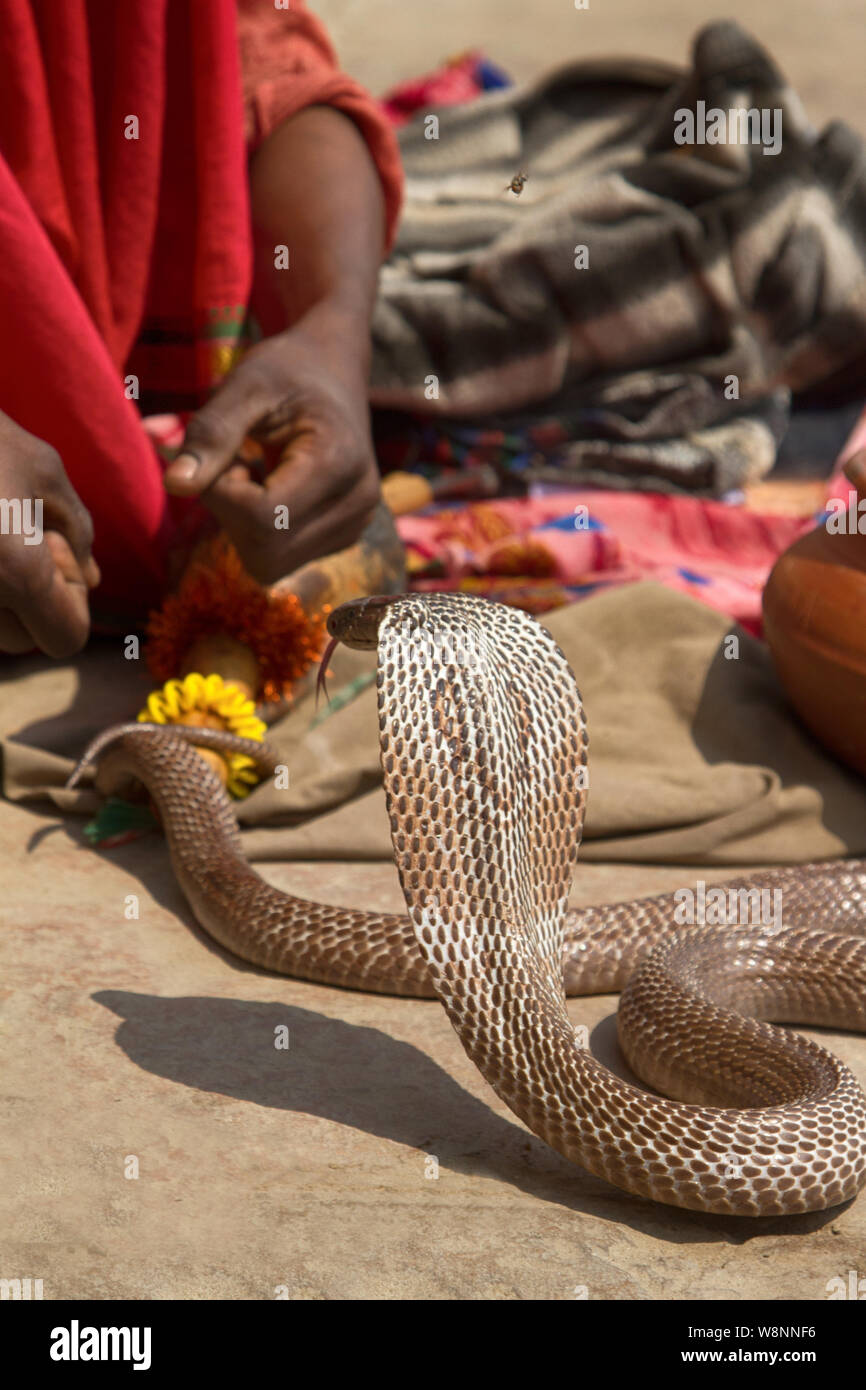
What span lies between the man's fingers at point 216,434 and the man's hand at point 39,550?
0.59 feet

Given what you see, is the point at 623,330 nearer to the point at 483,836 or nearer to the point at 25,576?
the point at 25,576

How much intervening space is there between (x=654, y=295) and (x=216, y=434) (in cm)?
279

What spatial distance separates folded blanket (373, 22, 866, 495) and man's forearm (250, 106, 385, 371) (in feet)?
4.09

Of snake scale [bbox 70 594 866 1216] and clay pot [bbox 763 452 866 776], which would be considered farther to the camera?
clay pot [bbox 763 452 866 776]

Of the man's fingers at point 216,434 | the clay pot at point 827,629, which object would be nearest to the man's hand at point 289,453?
the man's fingers at point 216,434

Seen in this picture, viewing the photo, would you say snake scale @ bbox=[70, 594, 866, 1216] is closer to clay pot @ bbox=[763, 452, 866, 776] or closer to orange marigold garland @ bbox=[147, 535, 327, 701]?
clay pot @ bbox=[763, 452, 866, 776]

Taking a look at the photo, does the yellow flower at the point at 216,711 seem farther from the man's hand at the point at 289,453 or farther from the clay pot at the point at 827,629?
the clay pot at the point at 827,629

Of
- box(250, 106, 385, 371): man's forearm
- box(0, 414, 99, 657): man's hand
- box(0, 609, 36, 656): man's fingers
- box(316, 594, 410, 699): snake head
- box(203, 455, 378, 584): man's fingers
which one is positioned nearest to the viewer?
box(316, 594, 410, 699): snake head

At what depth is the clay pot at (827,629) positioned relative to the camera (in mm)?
2832

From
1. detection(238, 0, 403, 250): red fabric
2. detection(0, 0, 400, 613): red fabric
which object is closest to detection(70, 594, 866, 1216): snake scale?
detection(0, 0, 400, 613): red fabric

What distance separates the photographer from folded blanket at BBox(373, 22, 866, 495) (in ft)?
15.5

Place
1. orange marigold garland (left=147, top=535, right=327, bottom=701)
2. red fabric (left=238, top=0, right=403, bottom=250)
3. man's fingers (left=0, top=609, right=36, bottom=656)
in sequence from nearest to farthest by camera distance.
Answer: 1. man's fingers (left=0, top=609, right=36, bottom=656)
2. orange marigold garland (left=147, top=535, right=327, bottom=701)
3. red fabric (left=238, top=0, right=403, bottom=250)

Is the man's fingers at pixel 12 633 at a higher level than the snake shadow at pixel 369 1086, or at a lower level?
higher

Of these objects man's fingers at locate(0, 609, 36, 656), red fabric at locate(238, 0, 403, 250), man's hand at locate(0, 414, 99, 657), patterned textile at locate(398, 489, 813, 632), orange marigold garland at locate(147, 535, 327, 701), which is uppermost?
red fabric at locate(238, 0, 403, 250)
